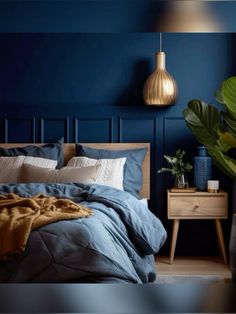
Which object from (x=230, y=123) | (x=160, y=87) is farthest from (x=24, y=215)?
(x=160, y=87)

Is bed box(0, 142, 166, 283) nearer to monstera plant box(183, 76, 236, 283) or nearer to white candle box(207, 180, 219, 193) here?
white candle box(207, 180, 219, 193)

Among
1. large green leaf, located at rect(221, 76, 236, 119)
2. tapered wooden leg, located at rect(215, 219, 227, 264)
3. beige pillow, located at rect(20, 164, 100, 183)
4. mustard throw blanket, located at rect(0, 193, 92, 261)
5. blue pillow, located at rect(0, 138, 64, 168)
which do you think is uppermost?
large green leaf, located at rect(221, 76, 236, 119)

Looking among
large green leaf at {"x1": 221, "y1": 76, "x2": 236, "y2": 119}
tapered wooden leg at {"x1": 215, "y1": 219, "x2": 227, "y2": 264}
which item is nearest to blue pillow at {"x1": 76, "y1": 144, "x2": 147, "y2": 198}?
tapered wooden leg at {"x1": 215, "y1": 219, "x2": 227, "y2": 264}

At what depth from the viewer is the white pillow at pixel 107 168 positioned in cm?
431

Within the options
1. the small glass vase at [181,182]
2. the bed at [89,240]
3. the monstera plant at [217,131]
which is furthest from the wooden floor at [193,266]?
the monstera plant at [217,131]

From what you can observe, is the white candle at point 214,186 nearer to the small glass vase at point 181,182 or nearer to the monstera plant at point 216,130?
the small glass vase at point 181,182

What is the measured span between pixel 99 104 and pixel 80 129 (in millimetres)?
302

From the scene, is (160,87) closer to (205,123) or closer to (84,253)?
(84,253)

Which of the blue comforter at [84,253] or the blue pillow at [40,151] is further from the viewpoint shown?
the blue pillow at [40,151]

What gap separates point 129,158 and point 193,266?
3.61 ft

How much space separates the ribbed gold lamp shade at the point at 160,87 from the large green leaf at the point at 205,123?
11.7 ft

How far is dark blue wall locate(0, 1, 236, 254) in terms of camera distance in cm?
486

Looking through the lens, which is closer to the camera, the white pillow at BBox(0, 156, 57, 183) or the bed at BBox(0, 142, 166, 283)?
the bed at BBox(0, 142, 166, 283)

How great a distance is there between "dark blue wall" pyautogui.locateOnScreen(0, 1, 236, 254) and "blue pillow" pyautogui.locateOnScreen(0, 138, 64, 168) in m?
0.25
